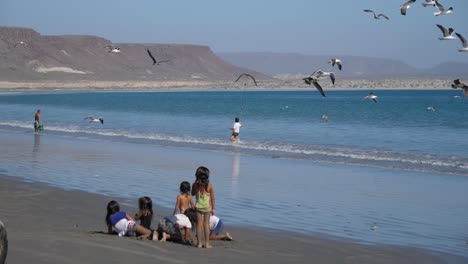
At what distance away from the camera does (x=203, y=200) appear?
990 cm

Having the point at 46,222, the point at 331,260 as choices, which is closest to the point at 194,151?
the point at 46,222

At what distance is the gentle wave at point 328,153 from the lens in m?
21.7

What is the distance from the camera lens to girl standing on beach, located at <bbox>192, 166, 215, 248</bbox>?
9.80 m

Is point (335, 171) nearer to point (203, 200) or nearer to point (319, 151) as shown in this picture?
point (319, 151)

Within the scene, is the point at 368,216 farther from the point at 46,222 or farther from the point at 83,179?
the point at 83,179

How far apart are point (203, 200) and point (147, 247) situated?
99cm

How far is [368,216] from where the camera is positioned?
12.8 m

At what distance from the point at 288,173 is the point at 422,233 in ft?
25.0

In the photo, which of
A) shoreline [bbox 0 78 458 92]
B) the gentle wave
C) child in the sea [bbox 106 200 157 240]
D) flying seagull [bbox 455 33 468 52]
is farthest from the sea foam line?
shoreline [bbox 0 78 458 92]

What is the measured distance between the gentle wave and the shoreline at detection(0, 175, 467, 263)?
34.1ft

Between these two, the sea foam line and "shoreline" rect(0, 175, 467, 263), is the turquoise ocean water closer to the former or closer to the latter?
the sea foam line

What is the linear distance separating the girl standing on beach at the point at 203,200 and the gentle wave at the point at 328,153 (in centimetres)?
1157

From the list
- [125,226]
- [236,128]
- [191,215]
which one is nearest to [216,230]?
[191,215]

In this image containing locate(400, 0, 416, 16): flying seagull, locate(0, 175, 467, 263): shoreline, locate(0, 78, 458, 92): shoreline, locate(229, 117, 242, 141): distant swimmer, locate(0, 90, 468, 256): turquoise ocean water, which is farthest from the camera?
locate(0, 78, 458, 92): shoreline
